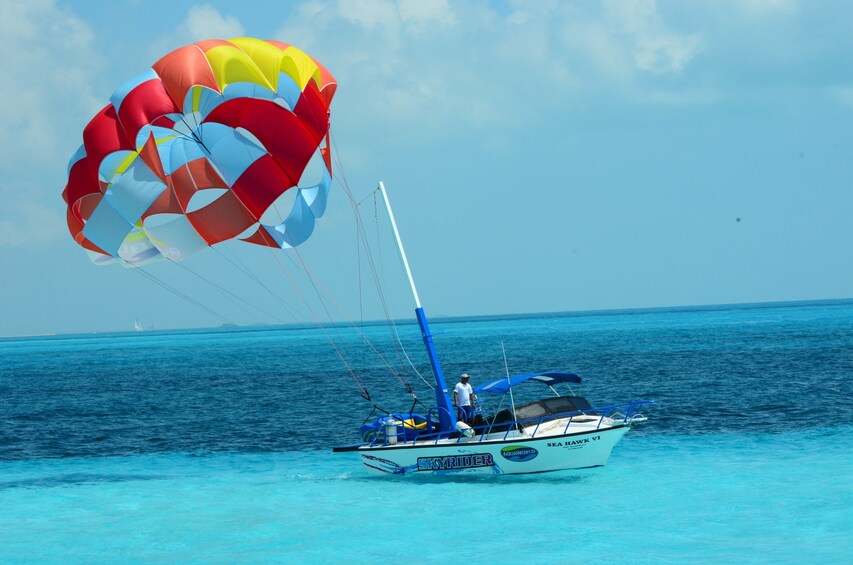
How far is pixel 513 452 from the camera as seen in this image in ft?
65.3

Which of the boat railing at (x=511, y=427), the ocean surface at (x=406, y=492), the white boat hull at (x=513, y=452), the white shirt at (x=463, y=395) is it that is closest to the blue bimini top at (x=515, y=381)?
the white shirt at (x=463, y=395)

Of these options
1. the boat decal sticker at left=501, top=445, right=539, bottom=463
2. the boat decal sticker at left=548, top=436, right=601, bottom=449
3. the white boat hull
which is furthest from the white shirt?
the boat decal sticker at left=548, top=436, right=601, bottom=449

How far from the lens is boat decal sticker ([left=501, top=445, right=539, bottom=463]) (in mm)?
19797

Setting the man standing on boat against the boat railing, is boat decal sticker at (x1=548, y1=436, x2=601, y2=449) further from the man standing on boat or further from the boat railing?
the man standing on boat

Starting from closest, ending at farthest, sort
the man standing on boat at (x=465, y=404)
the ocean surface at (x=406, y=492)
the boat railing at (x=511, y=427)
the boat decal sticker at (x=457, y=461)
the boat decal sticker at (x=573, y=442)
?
1. the ocean surface at (x=406, y=492)
2. the boat decal sticker at (x=573, y=442)
3. the boat railing at (x=511, y=427)
4. the boat decal sticker at (x=457, y=461)
5. the man standing on boat at (x=465, y=404)

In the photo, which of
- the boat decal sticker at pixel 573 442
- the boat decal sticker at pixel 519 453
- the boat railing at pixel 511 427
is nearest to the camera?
the boat decal sticker at pixel 573 442

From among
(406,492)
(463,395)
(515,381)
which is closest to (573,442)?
(515,381)

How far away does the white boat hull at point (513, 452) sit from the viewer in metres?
19.7

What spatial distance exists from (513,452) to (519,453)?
0.42 feet

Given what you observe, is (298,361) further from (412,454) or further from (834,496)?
(834,496)

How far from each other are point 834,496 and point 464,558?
24.6ft

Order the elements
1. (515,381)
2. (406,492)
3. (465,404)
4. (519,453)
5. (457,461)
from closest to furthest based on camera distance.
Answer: (406,492)
(519,453)
(515,381)
(457,461)
(465,404)

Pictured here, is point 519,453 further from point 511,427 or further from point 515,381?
point 515,381

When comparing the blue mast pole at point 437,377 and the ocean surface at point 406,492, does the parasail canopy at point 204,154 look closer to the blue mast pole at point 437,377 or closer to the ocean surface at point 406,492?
the blue mast pole at point 437,377
